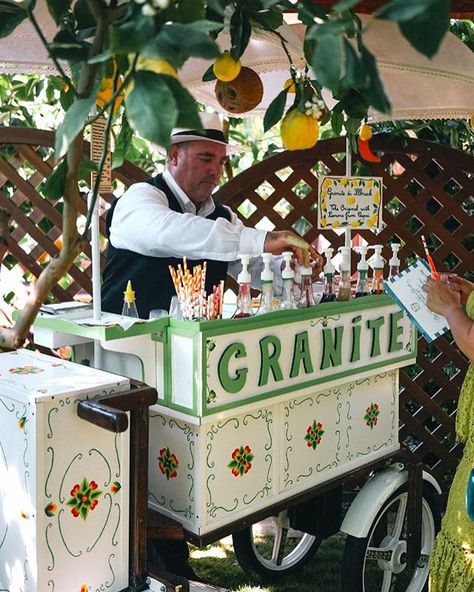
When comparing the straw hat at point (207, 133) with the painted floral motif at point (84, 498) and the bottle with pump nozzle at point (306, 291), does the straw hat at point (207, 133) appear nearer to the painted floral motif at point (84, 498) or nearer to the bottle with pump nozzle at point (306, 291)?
the bottle with pump nozzle at point (306, 291)

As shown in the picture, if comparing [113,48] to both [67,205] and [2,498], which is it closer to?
[67,205]

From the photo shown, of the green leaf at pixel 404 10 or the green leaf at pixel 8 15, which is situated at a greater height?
the green leaf at pixel 8 15

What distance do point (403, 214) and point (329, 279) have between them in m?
1.65

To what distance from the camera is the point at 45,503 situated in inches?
52.2

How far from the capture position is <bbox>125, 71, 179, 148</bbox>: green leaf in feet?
2.12

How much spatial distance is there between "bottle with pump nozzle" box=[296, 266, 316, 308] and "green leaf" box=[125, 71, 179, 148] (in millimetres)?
1217

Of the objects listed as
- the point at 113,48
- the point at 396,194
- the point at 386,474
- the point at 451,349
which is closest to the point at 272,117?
the point at 113,48

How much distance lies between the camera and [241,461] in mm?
1735

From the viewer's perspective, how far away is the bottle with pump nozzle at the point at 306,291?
186 cm

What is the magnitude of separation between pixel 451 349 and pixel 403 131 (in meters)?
1.11

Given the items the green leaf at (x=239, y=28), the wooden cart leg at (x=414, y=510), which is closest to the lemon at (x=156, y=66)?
the green leaf at (x=239, y=28)

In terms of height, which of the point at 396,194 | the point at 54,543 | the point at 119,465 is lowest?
the point at 54,543

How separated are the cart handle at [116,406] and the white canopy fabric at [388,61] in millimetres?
928

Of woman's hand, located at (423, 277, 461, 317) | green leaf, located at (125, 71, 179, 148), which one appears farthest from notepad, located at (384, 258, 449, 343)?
green leaf, located at (125, 71, 179, 148)
